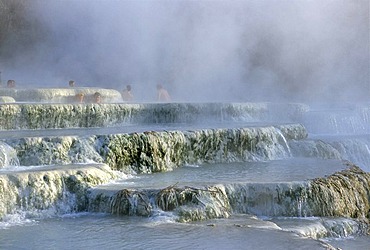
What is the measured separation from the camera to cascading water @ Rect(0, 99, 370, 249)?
20.8 feet

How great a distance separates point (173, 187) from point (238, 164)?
2.88 meters

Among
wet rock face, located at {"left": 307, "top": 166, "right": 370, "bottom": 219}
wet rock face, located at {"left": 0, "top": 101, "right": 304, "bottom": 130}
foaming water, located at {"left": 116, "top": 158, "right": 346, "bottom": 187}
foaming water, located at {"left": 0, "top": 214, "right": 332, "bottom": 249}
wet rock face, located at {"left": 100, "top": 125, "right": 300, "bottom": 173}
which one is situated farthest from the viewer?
wet rock face, located at {"left": 0, "top": 101, "right": 304, "bottom": 130}

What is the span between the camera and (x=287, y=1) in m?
22.5

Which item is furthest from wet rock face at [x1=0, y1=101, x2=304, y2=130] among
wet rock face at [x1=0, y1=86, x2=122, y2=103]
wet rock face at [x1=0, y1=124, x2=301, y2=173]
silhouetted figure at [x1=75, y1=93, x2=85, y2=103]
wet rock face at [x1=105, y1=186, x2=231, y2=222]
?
wet rock face at [x1=105, y1=186, x2=231, y2=222]

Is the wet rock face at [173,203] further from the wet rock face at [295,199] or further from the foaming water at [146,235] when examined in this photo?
the wet rock face at [295,199]

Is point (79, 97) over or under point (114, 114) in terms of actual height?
over

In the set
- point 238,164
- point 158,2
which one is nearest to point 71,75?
point 158,2

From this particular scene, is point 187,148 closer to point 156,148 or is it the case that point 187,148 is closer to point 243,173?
point 156,148

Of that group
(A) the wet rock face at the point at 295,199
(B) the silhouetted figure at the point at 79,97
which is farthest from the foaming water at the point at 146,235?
(B) the silhouetted figure at the point at 79,97

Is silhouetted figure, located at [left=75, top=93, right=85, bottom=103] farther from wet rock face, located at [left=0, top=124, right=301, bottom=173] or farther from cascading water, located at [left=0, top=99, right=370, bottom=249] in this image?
wet rock face, located at [left=0, top=124, right=301, bottom=173]

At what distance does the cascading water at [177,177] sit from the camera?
6.33 meters

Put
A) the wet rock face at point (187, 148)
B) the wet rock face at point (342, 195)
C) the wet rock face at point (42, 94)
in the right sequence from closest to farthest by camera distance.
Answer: the wet rock face at point (342, 195)
the wet rock face at point (187, 148)
the wet rock face at point (42, 94)

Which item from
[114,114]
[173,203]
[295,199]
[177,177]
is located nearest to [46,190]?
[173,203]

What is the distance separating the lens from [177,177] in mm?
7898
